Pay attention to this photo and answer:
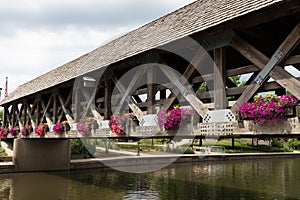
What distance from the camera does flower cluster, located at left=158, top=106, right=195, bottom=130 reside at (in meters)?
5.84

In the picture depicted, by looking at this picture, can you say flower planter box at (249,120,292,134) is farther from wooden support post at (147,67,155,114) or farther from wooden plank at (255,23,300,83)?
wooden support post at (147,67,155,114)

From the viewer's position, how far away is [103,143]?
997 inches

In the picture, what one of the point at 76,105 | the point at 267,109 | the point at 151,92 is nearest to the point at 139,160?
the point at 76,105

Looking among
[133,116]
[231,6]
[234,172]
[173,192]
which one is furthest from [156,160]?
[231,6]

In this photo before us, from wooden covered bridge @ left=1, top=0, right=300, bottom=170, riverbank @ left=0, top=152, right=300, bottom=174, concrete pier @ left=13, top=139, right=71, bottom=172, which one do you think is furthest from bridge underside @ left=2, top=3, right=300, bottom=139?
riverbank @ left=0, top=152, right=300, bottom=174

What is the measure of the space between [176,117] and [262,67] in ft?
5.55

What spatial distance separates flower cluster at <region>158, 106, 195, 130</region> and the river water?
600 cm

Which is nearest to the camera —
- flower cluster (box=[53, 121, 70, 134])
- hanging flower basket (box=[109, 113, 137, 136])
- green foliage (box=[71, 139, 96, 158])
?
hanging flower basket (box=[109, 113, 137, 136])

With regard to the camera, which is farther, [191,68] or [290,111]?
[191,68]

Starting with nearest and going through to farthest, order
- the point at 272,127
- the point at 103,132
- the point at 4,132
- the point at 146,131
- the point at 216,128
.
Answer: the point at 272,127 < the point at 216,128 < the point at 146,131 < the point at 103,132 < the point at 4,132

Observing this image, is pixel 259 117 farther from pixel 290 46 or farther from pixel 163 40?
pixel 163 40

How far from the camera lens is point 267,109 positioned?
446 centimetres

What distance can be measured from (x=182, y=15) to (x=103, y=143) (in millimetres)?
19119

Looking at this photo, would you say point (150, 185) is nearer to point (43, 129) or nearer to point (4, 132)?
point (43, 129)
